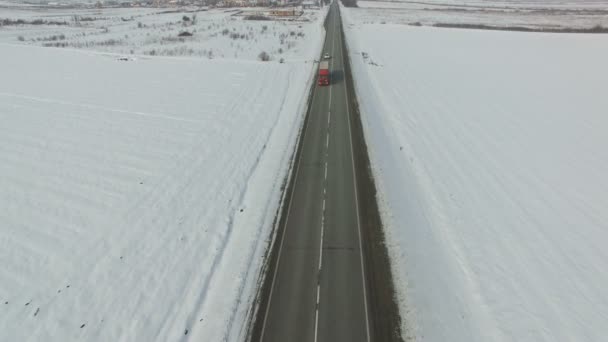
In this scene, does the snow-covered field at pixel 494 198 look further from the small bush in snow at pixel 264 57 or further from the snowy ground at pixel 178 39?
the snowy ground at pixel 178 39

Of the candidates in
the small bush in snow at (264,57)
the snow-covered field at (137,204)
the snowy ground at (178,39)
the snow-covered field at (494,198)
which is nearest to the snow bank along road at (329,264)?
the snow-covered field at (494,198)

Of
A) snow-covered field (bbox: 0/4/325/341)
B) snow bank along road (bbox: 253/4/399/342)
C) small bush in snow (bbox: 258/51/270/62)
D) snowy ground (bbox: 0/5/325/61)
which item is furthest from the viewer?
snowy ground (bbox: 0/5/325/61)

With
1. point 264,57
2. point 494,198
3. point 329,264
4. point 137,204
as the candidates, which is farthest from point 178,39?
point 329,264

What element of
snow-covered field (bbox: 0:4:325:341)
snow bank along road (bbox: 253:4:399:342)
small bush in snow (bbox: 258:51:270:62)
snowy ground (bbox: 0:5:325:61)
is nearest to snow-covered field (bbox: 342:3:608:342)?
snow bank along road (bbox: 253:4:399:342)

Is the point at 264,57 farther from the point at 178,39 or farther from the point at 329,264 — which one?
the point at 329,264

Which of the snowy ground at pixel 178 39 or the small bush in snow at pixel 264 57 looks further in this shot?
the snowy ground at pixel 178 39

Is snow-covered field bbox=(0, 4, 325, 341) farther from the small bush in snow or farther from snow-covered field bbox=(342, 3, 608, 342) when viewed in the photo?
the small bush in snow

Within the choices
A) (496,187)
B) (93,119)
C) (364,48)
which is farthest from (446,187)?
(364,48)
